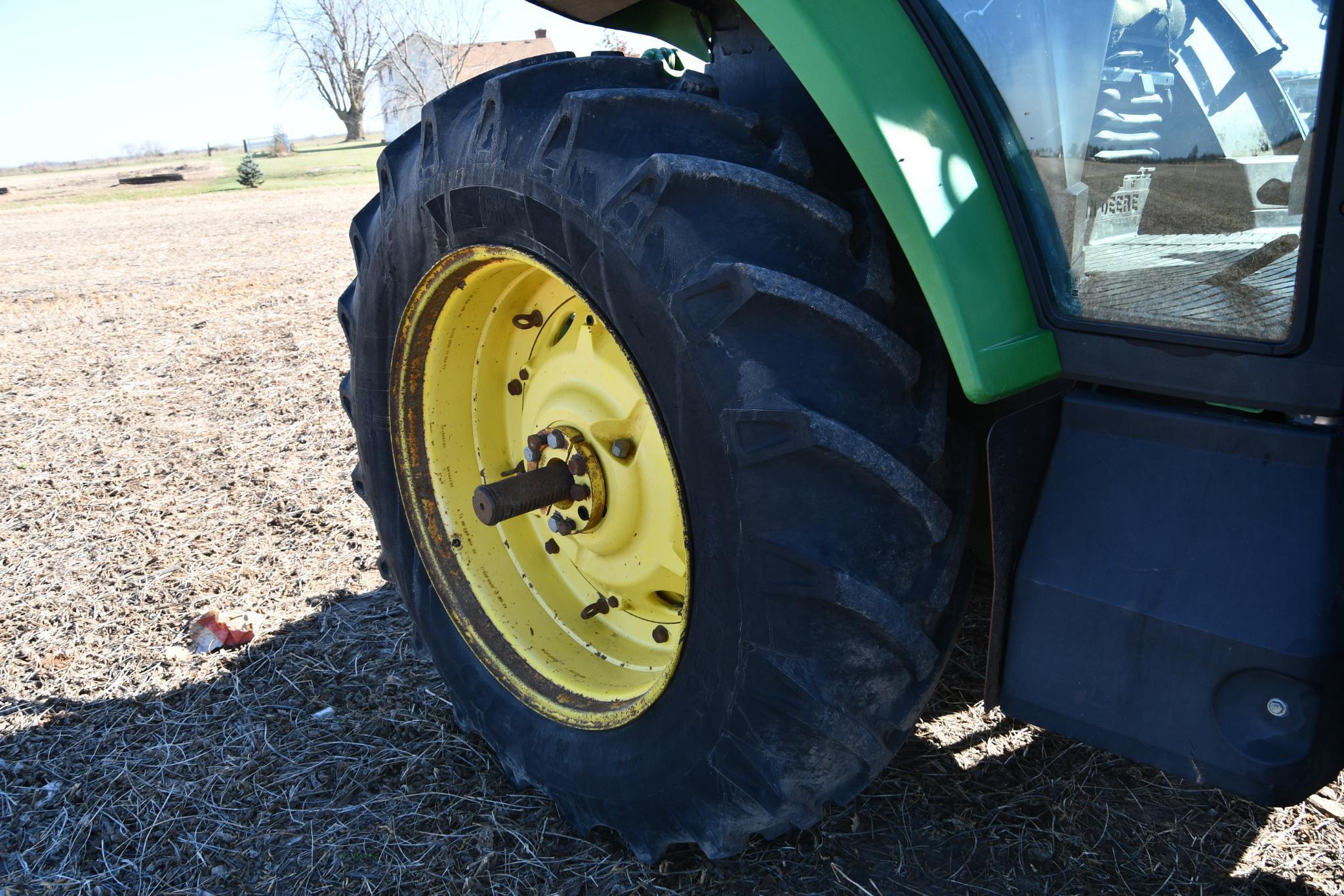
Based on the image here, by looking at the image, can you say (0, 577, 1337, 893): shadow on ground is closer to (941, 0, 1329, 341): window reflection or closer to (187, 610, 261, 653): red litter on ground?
(187, 610, 261, 653): red litter on ground

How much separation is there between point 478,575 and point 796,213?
125 cm

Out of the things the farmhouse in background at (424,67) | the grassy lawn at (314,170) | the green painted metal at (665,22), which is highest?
the farmhouse in background at (424,67)

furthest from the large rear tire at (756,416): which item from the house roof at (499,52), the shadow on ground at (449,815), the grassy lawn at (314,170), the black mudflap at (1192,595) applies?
the house roof at (499,52)

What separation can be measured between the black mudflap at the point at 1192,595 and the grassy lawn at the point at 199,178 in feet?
63.3

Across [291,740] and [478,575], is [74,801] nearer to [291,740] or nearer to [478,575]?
[291,740]

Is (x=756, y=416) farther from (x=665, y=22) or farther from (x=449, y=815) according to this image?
(x=449, y=815)

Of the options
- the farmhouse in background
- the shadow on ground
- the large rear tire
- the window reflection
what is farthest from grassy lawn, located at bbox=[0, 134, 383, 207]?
the window reflection

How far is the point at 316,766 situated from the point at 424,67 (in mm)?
35247

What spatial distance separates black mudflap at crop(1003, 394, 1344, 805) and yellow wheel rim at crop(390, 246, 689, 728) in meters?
0.71

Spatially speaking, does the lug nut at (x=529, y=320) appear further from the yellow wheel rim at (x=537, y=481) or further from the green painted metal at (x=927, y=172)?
the green painted metal at (x=927, y=172)

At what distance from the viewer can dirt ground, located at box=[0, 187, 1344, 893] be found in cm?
192

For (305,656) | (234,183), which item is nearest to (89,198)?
(234,183)

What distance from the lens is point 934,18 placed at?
1356 millimetres

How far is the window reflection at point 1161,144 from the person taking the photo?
121 centimetres
